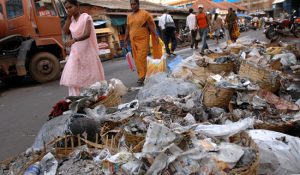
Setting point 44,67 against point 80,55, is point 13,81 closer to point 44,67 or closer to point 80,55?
point 44,67

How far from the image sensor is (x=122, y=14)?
18391mm

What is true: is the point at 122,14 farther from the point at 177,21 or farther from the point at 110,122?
the point at 110,122

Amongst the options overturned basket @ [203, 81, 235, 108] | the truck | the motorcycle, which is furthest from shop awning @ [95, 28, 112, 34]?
overturned basket @ [203, 81, 235, 108]

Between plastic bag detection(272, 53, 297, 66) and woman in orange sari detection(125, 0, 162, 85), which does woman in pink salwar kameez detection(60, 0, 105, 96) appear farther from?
plastic bag detection(272, 53, 297, 66)

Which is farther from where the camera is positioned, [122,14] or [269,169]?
[122,14]

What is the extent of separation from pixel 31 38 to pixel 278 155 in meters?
7.68

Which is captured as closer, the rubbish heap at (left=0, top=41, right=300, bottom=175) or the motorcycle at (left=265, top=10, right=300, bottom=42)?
the rubbish heap at (left=0, top=41, right=300, bottom=175)

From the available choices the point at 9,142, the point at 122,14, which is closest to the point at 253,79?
the point at 9,142

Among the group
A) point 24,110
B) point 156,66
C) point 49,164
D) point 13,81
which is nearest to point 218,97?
→ point 49,164

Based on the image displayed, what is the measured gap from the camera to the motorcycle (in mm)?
14077

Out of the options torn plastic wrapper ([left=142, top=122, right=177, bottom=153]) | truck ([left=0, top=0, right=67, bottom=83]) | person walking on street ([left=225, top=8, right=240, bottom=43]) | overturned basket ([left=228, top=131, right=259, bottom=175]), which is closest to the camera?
overturned basket ([left=228, top=131, right=259, bottom=175])

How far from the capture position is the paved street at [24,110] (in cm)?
417

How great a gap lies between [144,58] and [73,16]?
209cm

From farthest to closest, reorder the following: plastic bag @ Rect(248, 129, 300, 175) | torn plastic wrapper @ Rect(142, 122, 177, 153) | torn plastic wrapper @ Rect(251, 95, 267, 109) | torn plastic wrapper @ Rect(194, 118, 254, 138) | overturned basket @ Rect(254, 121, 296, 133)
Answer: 1. torn plastic wrapper @ Rect(251, 95, 267, 109)
2. overturned basket @ Rect(254, 121, 296, 133)
3. torn plastic wrapper @ Rect(194, 118, 254, 138)
4. plastic bag @ Rect(248, 129, 300, 175)
5. torn plastic wrapper @ Rect(142, 122, 177, 153)
